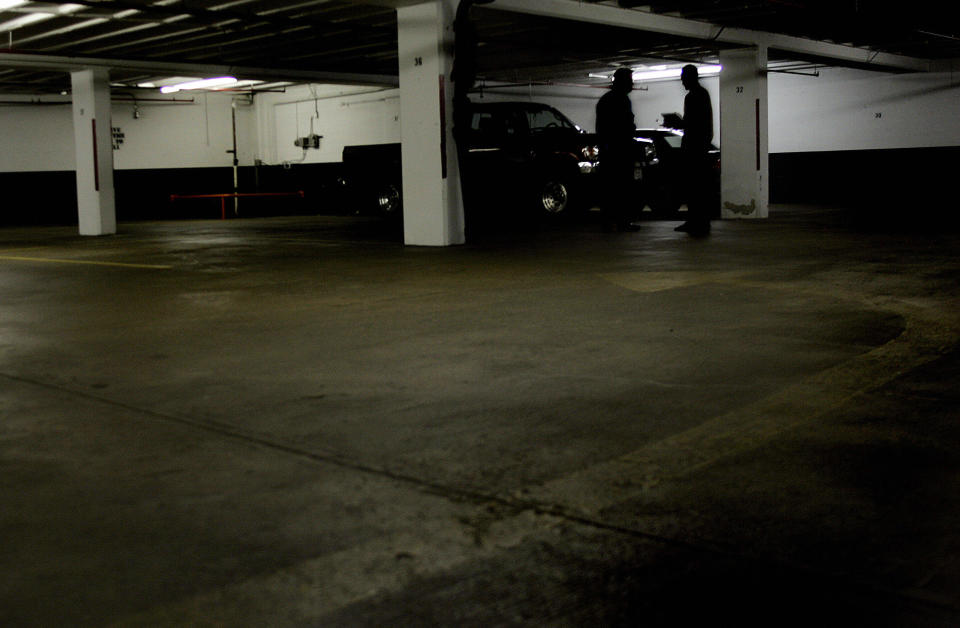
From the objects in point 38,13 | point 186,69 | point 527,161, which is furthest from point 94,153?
point 527,161

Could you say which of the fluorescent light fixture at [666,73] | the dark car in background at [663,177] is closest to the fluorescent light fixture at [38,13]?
the dark car in background at [663,177]

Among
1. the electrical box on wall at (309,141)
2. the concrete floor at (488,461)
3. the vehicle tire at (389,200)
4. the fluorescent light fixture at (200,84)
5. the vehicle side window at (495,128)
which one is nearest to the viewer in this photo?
the concrete floor at (488,461)

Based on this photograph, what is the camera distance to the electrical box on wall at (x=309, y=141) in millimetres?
26469

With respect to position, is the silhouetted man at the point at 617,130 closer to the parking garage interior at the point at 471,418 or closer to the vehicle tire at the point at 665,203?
the parking garage interior at the point at 471,418

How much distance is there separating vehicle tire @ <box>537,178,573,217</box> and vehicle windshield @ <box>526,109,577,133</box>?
953 millimetres

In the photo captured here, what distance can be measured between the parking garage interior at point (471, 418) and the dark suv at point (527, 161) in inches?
123

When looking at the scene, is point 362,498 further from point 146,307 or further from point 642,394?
point 146,307

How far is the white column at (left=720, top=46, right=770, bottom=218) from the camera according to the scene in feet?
56.6

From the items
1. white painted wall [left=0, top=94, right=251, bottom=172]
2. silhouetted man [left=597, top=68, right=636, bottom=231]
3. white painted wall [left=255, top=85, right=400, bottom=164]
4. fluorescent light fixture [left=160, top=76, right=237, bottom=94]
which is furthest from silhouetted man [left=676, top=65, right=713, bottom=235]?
white painted wall [left=0, top=94, right=251, bottom=172]

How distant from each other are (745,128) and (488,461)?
15593mm

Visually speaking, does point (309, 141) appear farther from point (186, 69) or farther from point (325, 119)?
point (186, 69)

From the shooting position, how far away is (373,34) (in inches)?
636

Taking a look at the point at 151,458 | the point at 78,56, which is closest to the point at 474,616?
the point at 151,458

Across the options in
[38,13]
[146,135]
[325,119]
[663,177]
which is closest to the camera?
[38,13]
